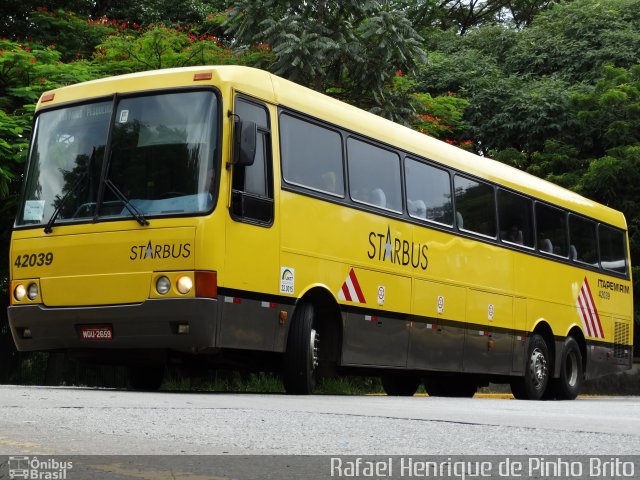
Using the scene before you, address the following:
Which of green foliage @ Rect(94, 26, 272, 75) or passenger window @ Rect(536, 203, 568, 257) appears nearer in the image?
passenger window @ Rect(536, 203, 568, 257)

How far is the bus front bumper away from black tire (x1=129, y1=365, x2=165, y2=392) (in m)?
2.05

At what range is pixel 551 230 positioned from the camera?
747 inches

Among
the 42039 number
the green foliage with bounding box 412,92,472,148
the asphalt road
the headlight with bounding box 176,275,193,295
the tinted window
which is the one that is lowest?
the asphalt road

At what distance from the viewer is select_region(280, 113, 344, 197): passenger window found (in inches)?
485

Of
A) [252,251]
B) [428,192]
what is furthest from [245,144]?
[428,192]

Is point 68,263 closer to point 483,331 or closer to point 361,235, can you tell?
point 361,235

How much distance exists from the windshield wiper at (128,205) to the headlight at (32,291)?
131 cm

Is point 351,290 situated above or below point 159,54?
below

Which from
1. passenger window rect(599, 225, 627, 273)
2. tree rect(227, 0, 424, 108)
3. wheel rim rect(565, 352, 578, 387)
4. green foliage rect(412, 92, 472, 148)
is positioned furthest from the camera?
green foliage rect(412, 92, 472, 148)

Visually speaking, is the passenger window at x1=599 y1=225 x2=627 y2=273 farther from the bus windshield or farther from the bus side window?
the bus windshield

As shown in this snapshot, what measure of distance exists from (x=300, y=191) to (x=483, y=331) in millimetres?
5201

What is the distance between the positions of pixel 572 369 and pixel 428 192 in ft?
18.2

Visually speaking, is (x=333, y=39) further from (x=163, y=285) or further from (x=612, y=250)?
(x=163, y=285)

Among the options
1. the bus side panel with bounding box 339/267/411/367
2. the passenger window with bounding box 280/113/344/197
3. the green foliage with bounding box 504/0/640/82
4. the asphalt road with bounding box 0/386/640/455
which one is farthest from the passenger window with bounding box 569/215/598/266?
the green foliage with bounding box 504/0/640/82
